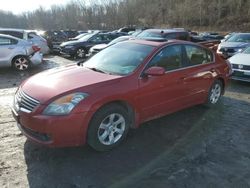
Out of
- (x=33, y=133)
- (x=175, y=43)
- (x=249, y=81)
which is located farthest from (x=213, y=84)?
(x=33, y=133)

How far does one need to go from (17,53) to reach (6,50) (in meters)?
0.42

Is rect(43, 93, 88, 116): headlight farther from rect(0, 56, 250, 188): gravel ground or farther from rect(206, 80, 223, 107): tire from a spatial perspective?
rect(206, 80, 223, 107): tire

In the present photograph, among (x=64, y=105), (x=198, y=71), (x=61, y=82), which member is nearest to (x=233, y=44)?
(x=198, y=71)

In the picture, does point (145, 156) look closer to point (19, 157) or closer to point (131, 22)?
point (19, 157)

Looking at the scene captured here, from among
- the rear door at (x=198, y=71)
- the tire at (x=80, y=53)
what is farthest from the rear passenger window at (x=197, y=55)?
the tire at (x=80, y=53)

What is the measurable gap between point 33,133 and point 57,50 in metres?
14.0

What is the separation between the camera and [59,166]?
150 inches

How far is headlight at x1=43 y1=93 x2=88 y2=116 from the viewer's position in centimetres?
372

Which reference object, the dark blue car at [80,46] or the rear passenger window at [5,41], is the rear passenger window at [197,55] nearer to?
the rear passenger window at [5,41]

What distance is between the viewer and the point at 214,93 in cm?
653

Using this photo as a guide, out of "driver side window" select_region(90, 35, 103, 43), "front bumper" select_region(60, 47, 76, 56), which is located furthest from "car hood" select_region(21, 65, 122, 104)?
"driver side window" select_region(90, 35, 103, 43)

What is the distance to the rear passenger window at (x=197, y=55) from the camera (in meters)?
5.61

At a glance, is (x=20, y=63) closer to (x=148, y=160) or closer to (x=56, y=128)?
(x=56, y=128)

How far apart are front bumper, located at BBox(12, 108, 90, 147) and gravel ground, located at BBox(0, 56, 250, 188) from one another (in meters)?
0.32
